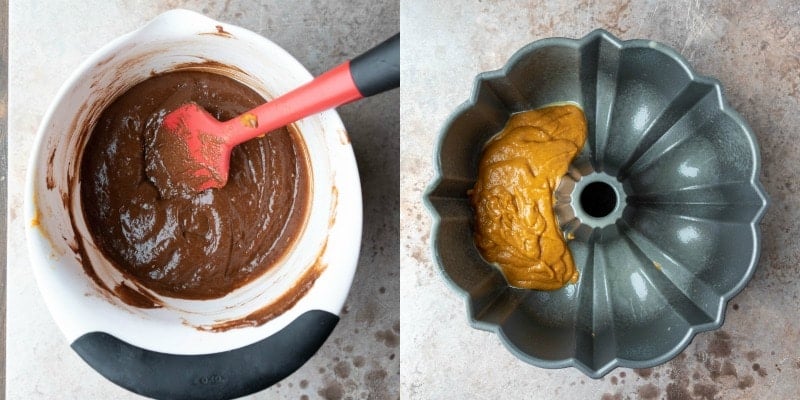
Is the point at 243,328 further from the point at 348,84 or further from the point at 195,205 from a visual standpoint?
the point at 348,84

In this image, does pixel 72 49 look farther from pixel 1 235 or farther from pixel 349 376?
pixel 349 376

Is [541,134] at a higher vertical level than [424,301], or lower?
higher

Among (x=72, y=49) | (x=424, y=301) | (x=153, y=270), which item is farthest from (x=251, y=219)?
(x=72, y=49)

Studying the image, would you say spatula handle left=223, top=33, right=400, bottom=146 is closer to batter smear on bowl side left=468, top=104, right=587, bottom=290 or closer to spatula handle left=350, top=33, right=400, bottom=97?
spatula handle left=350, top=33, right=400, bottom=97

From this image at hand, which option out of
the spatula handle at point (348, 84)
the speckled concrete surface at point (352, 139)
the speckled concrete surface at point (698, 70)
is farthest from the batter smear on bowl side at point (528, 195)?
the speckled concrete surface at point (352, 139)

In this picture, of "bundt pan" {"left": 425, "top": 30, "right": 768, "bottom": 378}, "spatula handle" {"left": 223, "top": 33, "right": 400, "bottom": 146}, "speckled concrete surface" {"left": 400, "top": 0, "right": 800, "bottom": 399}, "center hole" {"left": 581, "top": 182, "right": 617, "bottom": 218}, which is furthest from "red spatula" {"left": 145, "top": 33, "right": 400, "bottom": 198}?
"center hole" {"left": 581, "top": 182, "right": 617, "bottom": 218}
